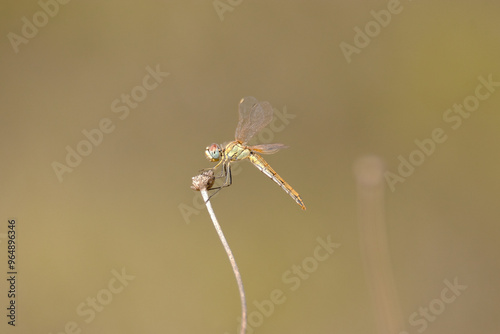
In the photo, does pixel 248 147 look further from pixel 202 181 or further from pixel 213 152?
pixel 202 181

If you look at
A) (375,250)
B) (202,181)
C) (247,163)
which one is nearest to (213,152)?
(202,181)

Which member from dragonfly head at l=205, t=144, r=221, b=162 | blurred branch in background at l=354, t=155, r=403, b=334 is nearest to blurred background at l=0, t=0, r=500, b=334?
blurred branch in background at l=354, t=155, r=403, b=334

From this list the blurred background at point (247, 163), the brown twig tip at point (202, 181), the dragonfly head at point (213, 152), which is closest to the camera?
the brown twig tip at point (202, 181)

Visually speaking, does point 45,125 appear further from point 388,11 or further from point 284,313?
point 388,11

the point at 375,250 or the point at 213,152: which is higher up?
the point at 213,152

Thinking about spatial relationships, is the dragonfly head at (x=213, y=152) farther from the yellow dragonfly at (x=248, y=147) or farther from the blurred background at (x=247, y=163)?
the blurred background at (x=247, y=163)

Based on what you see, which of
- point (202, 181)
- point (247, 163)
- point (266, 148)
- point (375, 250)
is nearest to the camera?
point (202, 181)

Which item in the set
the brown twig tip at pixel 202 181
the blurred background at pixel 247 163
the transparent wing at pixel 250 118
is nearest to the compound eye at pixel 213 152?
the transparent wing at pixel 250 118

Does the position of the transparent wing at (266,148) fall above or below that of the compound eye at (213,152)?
below
